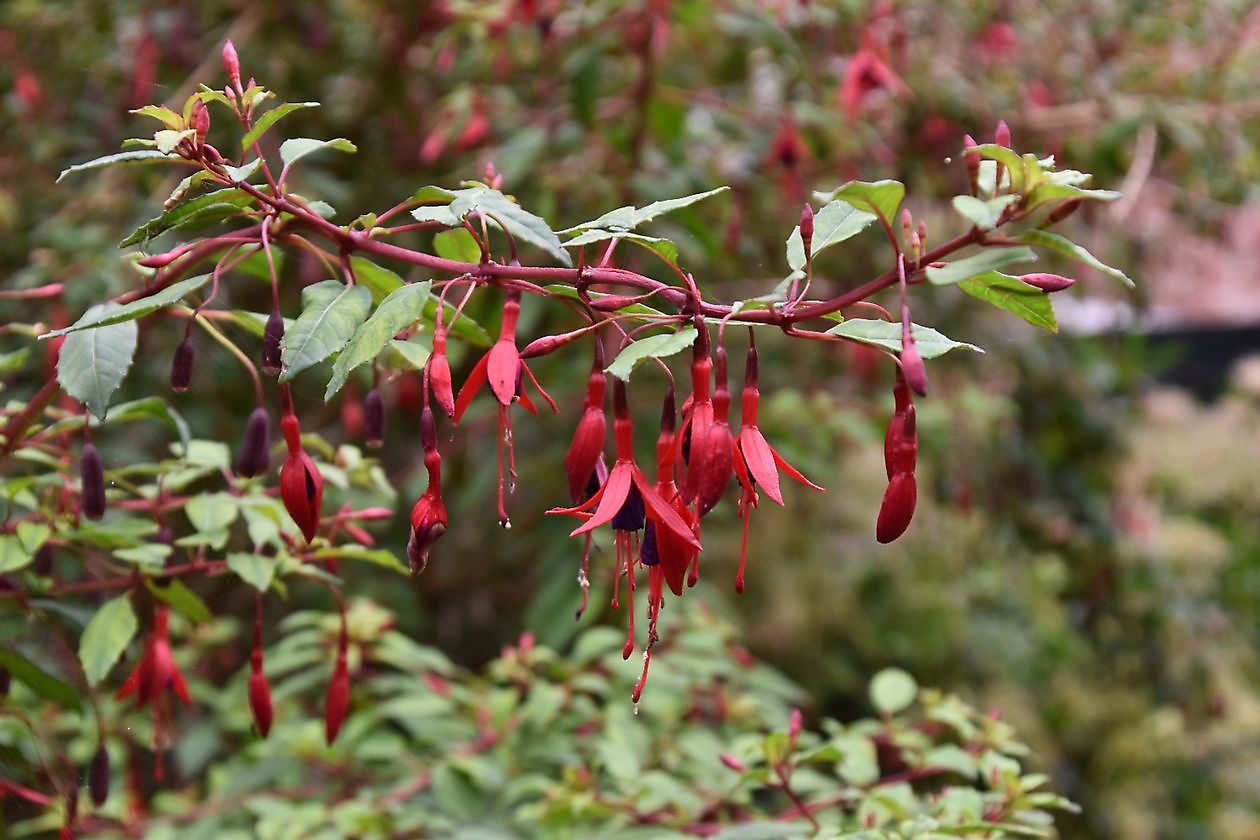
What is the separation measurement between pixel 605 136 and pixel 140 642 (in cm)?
91

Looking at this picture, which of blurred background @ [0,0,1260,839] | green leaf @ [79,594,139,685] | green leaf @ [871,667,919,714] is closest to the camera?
green leaf @ [79,594,139,685]

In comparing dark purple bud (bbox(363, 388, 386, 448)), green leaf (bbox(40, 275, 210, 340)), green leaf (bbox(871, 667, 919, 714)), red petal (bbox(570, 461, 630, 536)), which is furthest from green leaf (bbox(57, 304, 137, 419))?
green leaf (bbox(871, 667, 919, 714))

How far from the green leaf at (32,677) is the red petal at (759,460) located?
42 centimetres

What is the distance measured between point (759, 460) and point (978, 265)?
0.11m

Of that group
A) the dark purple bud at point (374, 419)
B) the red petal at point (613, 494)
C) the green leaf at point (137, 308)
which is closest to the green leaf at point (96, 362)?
the green leaf at point (137, 308)

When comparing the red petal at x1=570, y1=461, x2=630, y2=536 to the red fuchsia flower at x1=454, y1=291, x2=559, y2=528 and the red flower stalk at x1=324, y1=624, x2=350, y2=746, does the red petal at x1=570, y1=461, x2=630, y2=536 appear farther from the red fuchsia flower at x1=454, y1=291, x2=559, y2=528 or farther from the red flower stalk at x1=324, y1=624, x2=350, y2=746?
the red flower stalk at x1=324, y1=624, x2=350, y2=746

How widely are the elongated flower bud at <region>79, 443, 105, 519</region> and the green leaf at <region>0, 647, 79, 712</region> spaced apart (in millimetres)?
105

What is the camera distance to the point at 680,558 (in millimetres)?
441

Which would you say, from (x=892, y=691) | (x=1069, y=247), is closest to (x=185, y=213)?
(x=1069, y=247)

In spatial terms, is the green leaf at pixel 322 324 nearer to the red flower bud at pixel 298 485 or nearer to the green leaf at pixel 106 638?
the red flower bud at pixel 298 485

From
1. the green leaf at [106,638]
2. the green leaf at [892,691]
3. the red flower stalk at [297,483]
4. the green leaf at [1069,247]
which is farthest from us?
the green leaf at [892,691]

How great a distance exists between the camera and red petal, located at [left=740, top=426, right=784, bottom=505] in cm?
43

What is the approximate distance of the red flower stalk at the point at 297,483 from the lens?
1.61 feet

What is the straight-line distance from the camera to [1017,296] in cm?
45
